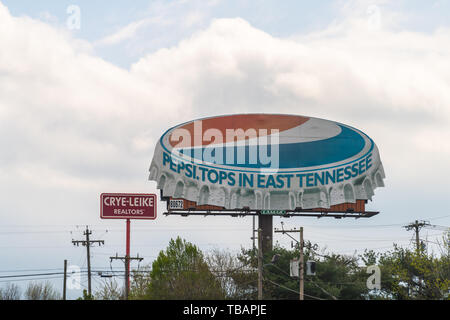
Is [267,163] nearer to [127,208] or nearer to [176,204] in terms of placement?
[176,204]

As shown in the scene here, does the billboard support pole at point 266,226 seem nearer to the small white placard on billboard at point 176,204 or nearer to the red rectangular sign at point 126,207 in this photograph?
the small white placard on billboard at point 176,204

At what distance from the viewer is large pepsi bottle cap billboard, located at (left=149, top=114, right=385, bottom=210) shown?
180 feet

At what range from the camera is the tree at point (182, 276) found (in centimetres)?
5297

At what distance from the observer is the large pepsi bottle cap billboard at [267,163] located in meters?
54.9

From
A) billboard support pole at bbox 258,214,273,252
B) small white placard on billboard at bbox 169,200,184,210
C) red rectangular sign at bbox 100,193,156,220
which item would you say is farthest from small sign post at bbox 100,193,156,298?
billboard support pole at bbox 258,214,273,252

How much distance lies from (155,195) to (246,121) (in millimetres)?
8759

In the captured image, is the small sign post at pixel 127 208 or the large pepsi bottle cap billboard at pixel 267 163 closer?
the small sign post at pixel 127 208

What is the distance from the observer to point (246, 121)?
2223 inches

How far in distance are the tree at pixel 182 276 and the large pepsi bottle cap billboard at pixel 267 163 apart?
18.4 feet

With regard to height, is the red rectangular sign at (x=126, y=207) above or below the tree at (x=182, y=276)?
above

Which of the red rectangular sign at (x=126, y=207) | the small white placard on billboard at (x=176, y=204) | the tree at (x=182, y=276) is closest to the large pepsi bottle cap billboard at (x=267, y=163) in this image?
the small white placard on billboard at (x=176, y=204)
